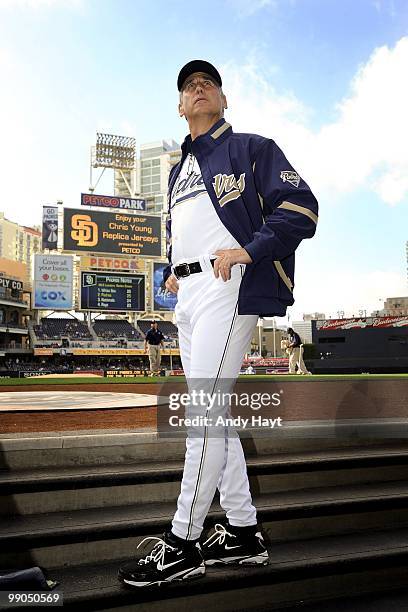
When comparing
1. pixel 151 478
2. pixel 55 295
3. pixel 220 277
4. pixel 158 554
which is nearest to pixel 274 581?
pixel 158 554

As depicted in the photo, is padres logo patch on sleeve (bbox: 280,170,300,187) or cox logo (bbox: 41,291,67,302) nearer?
padres logo patch on sleeve (bbox: 280,170,300,187)

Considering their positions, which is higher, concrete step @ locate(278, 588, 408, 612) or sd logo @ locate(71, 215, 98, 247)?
sd logo @ locate(71, 215, 98, 247)

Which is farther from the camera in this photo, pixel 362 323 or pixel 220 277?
pixel 362 323

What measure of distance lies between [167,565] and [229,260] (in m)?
1.19

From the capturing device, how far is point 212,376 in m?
2.12

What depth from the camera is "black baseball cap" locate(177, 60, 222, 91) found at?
92.1 inches

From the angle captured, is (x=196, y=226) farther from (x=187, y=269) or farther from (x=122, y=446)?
(x=122, y=446)

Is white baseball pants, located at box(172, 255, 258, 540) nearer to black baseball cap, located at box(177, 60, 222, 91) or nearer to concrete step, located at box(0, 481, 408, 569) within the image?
concrete step, located at box(0, 481, 408, 569)

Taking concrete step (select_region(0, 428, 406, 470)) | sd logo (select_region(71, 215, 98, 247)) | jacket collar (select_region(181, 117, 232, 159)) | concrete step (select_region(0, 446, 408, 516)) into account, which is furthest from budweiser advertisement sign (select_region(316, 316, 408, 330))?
jacket collar (select_region(181, 117, 232, 159))

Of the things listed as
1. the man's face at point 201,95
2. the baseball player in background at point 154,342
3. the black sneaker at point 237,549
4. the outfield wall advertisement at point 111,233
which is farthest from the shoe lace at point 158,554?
the outfield wall advertisement at point 111,233

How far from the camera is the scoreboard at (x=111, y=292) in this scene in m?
43.1

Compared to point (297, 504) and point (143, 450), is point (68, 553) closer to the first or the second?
point (143, 450)

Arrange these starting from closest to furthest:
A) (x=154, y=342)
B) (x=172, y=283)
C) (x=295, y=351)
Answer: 1. (x=172, y=283)
2. (x=154, y=342)
3. (x=295, y=351)

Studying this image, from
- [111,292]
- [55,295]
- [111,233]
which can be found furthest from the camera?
[111,233]
